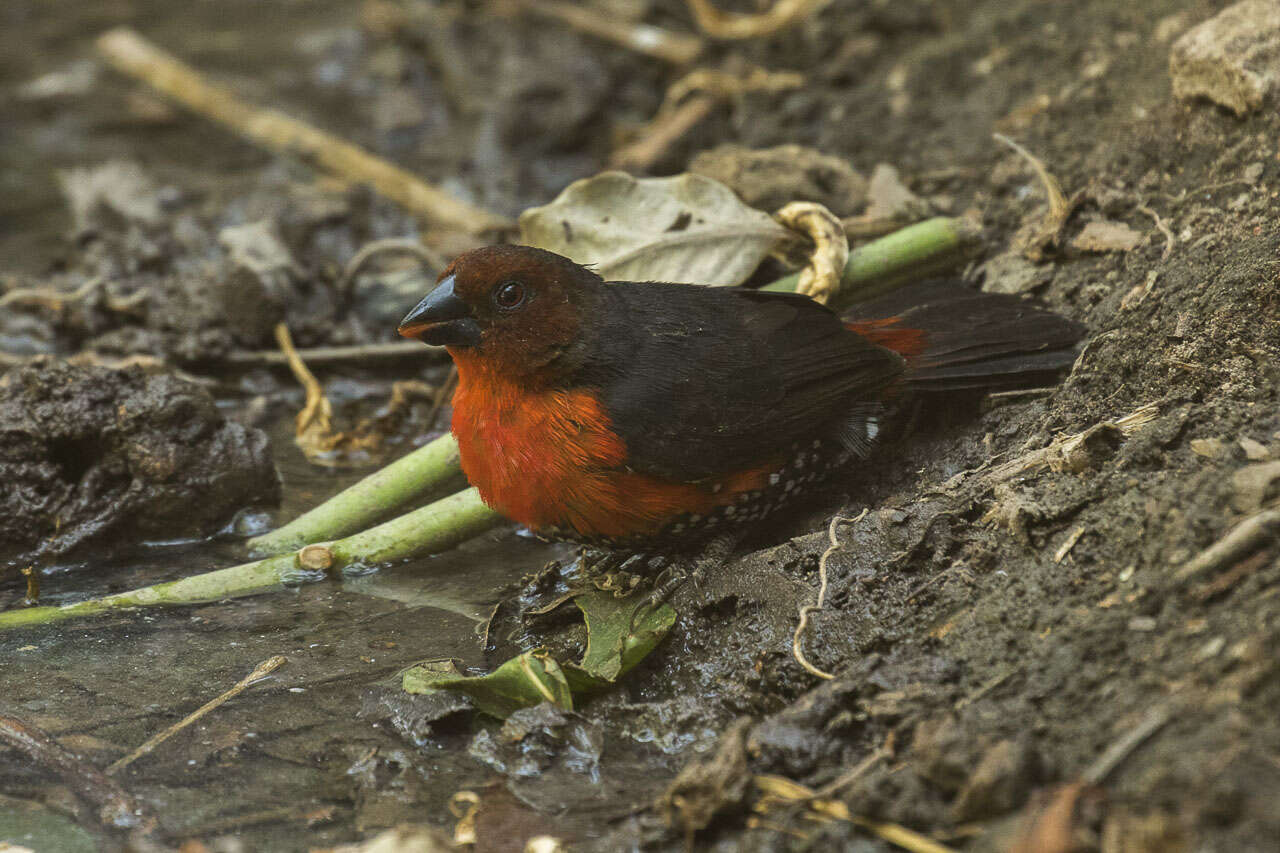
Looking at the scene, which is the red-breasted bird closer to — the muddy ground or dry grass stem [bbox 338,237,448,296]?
the muddy ground

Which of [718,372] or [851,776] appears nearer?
[851,776]

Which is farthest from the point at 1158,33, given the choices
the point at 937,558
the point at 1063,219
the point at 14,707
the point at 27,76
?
the point at 27,76

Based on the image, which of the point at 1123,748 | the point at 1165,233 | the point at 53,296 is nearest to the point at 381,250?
the point at 53,296

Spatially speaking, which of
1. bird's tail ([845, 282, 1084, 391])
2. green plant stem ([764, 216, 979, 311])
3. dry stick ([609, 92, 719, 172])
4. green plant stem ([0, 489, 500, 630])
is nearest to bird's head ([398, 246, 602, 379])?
green plant stem ([0, 489, 500, 630])

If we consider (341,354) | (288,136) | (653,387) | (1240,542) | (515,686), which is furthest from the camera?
(288,136)

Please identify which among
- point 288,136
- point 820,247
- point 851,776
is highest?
point 288,136

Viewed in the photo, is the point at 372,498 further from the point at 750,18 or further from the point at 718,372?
the point at 750,18
